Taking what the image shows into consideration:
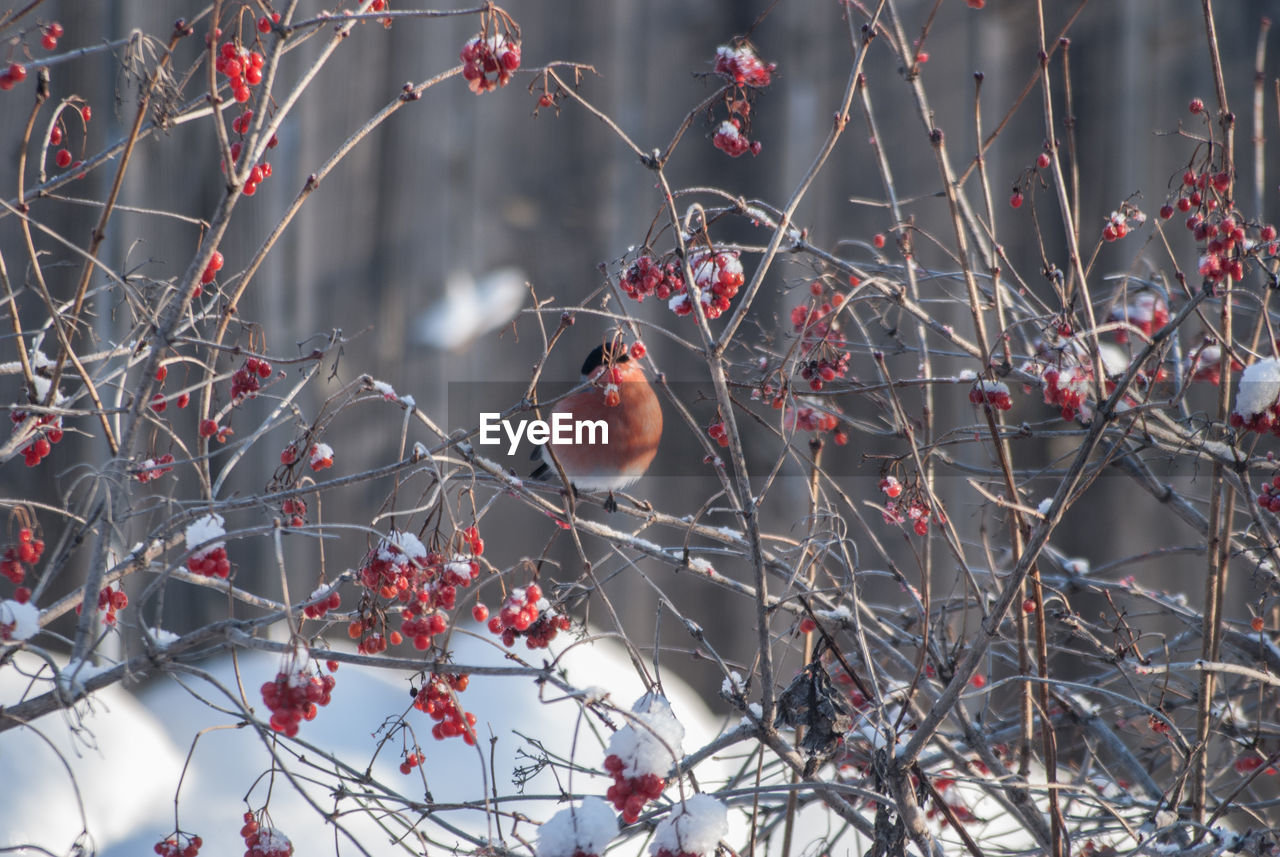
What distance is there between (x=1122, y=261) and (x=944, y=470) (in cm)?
70

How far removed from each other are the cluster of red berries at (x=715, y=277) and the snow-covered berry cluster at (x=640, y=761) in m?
0.58

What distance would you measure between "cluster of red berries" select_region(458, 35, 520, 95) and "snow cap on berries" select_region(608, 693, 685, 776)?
0.77 meters

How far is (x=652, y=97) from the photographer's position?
2.33m

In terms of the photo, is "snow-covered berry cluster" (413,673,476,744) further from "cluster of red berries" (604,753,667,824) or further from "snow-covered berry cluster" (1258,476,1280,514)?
"snow-covered berry cluster" (1258,476,1280,514)

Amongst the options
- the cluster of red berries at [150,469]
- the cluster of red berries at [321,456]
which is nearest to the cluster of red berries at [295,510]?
the cluster of red berries at [321,456]

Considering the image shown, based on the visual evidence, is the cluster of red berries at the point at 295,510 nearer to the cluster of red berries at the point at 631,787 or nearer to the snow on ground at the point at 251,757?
the snow on ground at the point at 251,757

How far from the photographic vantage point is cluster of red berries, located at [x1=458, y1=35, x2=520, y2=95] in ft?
4.23

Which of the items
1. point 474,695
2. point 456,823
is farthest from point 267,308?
point 456,823

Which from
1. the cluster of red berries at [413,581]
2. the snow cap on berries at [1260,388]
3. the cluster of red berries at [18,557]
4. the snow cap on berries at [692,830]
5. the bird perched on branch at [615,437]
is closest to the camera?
the snow cap on berries at [692,830]

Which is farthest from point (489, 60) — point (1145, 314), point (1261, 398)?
point (1145, 314)

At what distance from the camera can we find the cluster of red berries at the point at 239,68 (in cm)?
121

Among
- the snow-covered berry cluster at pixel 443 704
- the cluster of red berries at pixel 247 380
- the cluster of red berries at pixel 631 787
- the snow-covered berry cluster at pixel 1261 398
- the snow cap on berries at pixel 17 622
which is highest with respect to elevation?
the cluster of red berries at pixel 247 380

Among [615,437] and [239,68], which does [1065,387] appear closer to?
[615,437]

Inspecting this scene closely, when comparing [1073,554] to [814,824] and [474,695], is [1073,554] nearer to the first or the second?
[814,824]
